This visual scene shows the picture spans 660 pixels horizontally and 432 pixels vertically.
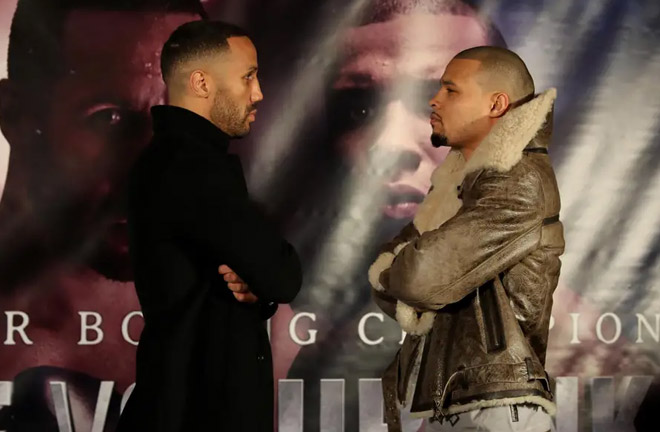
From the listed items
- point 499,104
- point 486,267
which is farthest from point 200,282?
point 499,104

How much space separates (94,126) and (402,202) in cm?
126

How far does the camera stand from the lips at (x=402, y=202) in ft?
12.2

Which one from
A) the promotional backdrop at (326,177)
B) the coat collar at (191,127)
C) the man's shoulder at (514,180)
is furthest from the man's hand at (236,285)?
the promotional backdrop at (326,177)

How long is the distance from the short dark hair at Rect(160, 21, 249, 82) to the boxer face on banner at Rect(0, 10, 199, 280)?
3.87 feet

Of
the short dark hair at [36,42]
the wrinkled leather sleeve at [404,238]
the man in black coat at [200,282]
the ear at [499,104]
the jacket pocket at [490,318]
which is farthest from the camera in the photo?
the short dark hair at [36,42]

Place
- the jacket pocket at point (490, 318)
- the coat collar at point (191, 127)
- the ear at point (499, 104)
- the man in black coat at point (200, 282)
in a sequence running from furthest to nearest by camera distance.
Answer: the ear at point (499, 104), the jacket pocket at point (490, 318), the coat collar at point (191, 127), the man in black coat at point (200, 282)

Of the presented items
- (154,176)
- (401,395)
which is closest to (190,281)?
(154,176)

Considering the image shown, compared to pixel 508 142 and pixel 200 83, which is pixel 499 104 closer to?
pixel 508 142

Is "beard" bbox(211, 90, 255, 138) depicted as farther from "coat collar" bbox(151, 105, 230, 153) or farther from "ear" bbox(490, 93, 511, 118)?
"ear" bbox(490, 93, 511, 118)

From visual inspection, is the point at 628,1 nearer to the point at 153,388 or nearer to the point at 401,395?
the point at 401,395

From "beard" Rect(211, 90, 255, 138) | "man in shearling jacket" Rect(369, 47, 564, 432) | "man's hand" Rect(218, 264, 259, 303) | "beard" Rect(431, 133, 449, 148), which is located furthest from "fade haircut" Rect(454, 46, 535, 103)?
"man's hand" Rect(218, 264, 259, 303)

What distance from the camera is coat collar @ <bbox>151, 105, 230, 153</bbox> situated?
7.66 ft

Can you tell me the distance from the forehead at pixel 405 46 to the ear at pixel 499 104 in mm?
1170

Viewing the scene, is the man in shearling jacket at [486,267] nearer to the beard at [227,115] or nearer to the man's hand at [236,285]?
the man's hand at [236,285]
